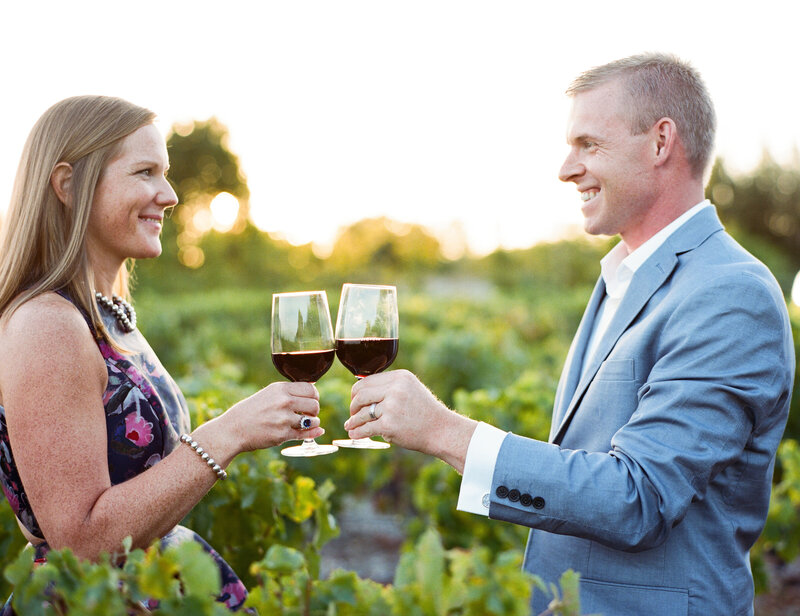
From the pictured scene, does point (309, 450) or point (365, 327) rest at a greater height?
point (365, 327)

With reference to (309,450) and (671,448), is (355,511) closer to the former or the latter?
(309,450)

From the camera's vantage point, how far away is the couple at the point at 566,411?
2.14 m

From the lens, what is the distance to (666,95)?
8.96ft

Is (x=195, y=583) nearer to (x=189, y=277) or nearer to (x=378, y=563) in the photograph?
(x=378, y=563)

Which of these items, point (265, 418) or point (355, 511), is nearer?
point (265, 418)

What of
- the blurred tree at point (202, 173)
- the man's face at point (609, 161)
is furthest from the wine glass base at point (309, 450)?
the blurred tree at point (202, 173)

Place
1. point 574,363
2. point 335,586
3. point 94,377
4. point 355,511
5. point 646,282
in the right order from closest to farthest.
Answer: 1. point 335,586
2. point 94,377
3. point 646,282
4. point 574,363
5. point 355,511

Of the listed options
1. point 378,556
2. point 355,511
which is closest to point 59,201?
point 378,556

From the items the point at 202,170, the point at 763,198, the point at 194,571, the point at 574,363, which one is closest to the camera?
the point at 194,571

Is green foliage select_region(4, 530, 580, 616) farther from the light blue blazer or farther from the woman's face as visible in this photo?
the woman's face

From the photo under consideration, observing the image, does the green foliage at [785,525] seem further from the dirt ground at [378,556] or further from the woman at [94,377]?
the woman at [94,377]

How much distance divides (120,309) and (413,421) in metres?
1.11

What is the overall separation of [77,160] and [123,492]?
3.52 ft

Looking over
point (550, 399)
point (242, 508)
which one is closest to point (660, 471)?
point (242, 508)
